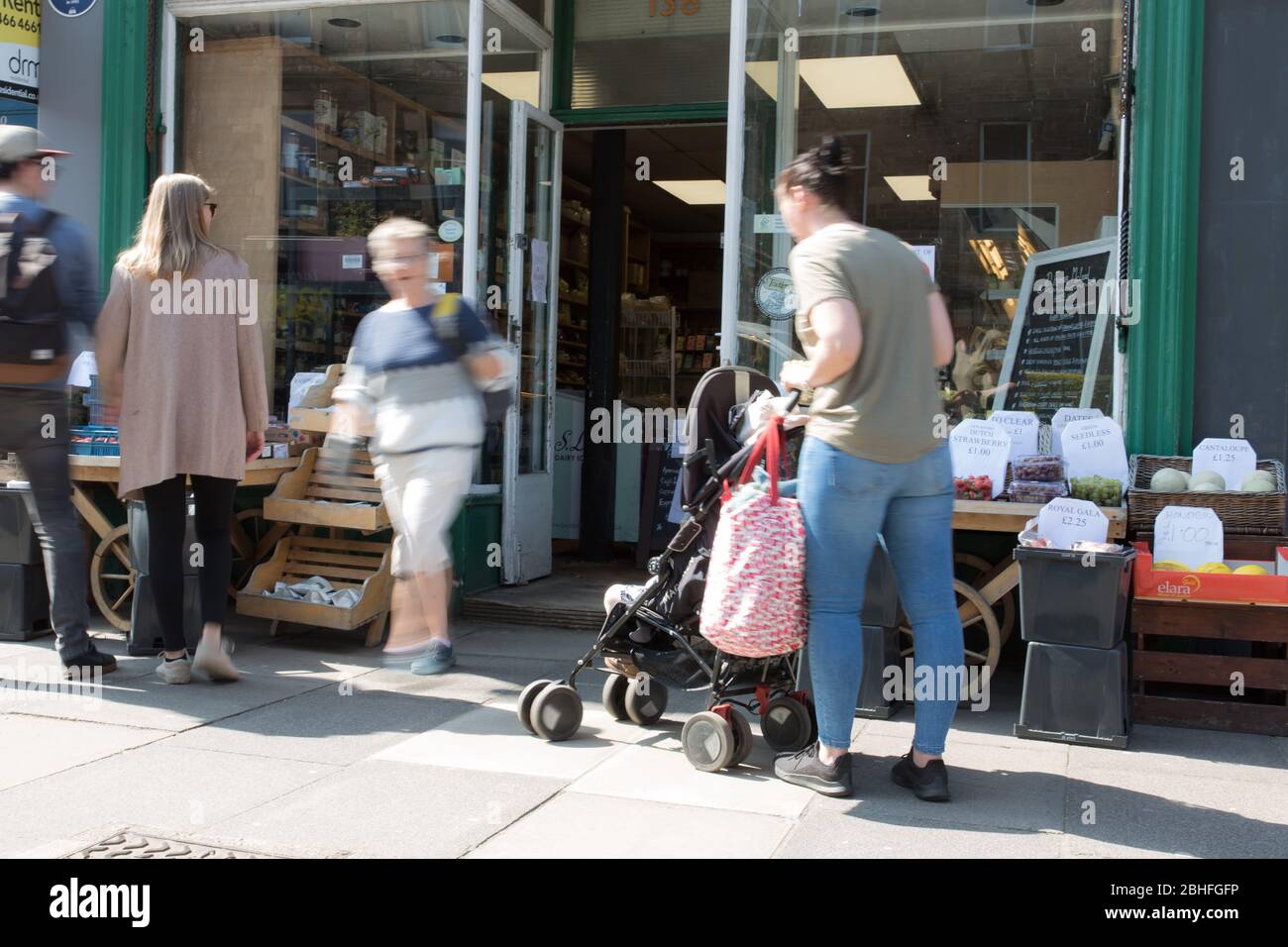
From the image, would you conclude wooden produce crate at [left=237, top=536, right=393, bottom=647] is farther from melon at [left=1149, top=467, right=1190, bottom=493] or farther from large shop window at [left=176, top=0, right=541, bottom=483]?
melon at [left=1149, top=467, right=1190, bottom=493]

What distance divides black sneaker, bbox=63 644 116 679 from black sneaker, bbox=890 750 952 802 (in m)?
3.40

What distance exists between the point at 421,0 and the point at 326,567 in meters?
3.41

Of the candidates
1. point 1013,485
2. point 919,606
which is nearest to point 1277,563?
point 1013,485

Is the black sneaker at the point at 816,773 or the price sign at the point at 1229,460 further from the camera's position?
the price sign at the point at 1229,460

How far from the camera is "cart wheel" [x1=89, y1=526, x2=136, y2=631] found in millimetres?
6391

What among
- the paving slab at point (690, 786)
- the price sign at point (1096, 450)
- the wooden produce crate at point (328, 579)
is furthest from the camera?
the wooden produce crate at point (328, 579)

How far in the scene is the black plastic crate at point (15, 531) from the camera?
6.12m

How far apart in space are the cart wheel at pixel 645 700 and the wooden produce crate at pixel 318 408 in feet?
8.52

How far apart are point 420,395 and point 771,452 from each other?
1.27 metres

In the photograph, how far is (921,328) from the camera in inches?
151

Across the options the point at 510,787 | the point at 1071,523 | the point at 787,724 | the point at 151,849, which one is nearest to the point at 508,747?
the point at 510,787

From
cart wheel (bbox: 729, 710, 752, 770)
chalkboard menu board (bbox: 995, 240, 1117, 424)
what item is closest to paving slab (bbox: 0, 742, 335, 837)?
cart wheel (bbox: 729, 710, 752, 770)

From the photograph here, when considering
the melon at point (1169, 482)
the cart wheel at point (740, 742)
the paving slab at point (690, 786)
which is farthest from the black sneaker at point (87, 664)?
the melon at point (1169, 482)

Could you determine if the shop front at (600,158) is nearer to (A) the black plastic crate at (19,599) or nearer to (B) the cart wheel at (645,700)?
(A) the black plastic crate at (19,599)
